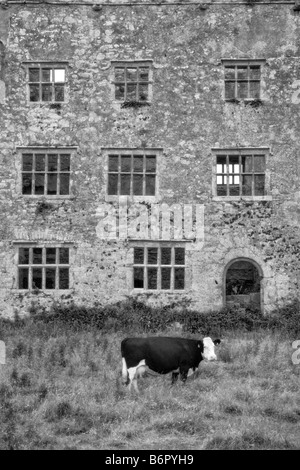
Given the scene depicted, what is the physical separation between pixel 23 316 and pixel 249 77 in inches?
416

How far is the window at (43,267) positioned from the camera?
20.1 metres

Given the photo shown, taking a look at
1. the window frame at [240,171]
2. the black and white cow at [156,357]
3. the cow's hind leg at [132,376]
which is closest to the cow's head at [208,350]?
the black and white cow at [156,357]

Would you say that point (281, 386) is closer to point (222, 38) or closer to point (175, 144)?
point (175, 144)

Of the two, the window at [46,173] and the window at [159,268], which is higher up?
the window at [46,173]

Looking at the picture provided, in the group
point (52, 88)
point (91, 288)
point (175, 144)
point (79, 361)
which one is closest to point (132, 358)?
point (79, 361)

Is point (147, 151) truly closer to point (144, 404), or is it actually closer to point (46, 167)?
point (46, 167)

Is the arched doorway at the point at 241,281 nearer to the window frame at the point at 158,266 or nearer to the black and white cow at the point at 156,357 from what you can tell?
the window frame at the point at 158,266

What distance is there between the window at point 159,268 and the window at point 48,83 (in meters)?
5.68

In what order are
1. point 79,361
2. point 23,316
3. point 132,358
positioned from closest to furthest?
point 132,358 → point 79,361 → point 23,316

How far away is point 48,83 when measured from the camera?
67.4 ft

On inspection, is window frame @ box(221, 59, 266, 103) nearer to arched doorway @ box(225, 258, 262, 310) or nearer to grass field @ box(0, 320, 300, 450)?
arched doorway @ box(225, 258, 262, 310)

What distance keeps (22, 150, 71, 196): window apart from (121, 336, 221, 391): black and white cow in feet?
31.6

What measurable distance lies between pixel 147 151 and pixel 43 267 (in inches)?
197

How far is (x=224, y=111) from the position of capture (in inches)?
800
